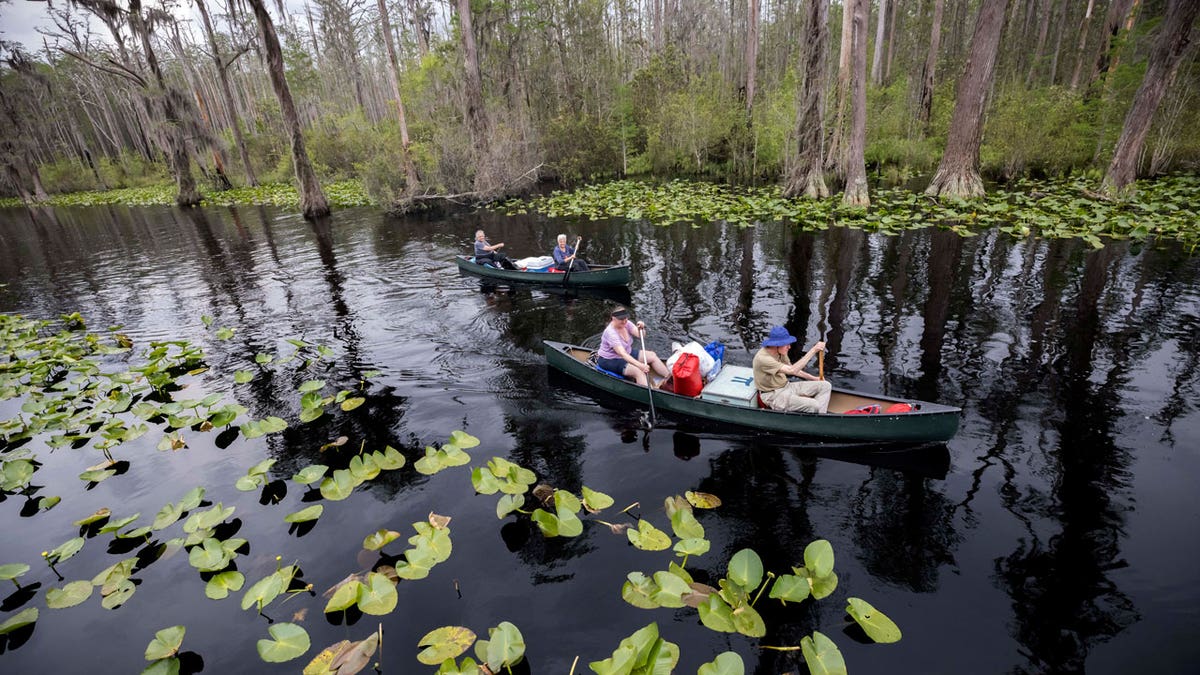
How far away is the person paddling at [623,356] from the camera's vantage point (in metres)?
6.79

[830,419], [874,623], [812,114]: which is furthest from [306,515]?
[812,114]

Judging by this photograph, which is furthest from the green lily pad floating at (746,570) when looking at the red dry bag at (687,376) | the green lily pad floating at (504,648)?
the red dry bag at (687,376)

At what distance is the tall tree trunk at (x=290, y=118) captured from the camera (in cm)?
2045

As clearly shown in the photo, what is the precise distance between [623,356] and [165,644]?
200 inches

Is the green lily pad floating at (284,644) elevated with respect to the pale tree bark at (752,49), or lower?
lower

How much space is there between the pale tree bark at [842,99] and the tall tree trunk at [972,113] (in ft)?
11.2

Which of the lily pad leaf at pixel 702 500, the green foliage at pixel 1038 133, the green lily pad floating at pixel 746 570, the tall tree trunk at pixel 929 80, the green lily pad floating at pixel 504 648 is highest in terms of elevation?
the tall tree trunk at pixel 929 80

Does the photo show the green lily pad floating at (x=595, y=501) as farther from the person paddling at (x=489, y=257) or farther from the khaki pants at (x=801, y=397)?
the person paddling at (x=489, y=257)

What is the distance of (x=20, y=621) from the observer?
13.1 ft

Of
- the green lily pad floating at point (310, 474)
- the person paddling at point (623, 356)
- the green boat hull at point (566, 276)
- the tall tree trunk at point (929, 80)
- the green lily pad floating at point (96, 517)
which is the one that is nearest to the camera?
the green lily pad floating at point (96, 517)

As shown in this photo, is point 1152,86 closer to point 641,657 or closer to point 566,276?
point 566,276

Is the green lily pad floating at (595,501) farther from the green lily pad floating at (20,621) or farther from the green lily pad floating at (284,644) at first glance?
the green lily pad floating at (20,621)

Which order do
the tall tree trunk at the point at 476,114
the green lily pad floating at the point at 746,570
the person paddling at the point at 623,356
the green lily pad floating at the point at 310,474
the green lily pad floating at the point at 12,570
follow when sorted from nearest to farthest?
the green lily pad floating at the point at 746,570, the green lily pad floating at the point at 12,570, the green lily pad floating at the point at 310,474, the person paddling at the point at 623,356, the tall tree trunk at the point at 476,114

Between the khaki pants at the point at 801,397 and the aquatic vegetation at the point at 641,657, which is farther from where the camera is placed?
the khaki pants at the point at 801,397
